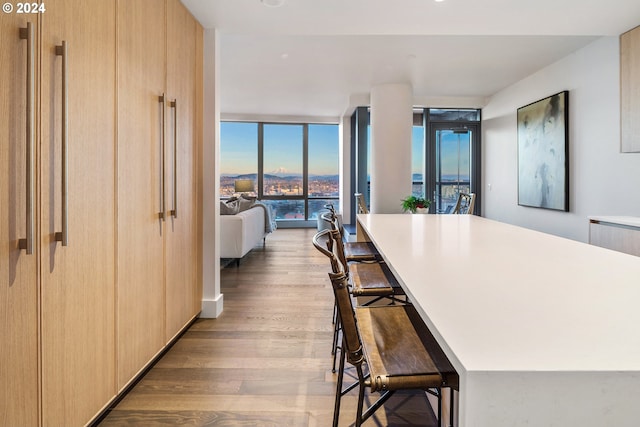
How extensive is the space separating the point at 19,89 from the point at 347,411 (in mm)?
1793

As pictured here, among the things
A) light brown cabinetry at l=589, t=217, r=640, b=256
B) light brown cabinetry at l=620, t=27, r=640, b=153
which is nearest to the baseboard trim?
light brown cabinetry at l=589, t=217, r=640, b=256

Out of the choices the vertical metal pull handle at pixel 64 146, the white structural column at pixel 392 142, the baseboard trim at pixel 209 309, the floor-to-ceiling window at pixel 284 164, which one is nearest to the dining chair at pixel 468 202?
the white structural column at pixel 392 142

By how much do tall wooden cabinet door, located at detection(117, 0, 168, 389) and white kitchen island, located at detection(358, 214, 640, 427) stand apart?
1365 millimetres

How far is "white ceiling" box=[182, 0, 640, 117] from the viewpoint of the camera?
2.78 meters

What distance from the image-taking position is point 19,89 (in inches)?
47.7

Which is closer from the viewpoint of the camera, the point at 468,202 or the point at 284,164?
the point at 468,202

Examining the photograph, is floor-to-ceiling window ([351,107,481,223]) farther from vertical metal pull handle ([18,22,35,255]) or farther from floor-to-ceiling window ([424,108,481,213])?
vertical metal pull handle ([18,22,35,255])

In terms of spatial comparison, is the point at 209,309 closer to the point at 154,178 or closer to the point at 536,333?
the point at 154,178

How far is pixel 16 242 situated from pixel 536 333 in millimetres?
1454

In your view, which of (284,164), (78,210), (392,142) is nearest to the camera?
(78,210)

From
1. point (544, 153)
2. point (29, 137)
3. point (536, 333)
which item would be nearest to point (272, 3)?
point (29, 137)

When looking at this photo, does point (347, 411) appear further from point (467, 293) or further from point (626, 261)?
point (626, 261)

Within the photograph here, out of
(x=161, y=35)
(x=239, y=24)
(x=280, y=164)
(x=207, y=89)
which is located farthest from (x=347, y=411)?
(x=280, y=164)

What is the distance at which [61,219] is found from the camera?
1403 mm
